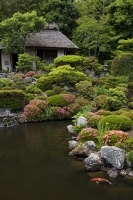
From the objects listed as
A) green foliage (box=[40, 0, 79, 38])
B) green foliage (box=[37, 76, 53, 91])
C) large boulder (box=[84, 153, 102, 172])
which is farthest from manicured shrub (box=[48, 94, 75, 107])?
green foliage (box=[40, 0, 79, 38])

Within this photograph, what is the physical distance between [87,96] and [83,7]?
1880 centimetres

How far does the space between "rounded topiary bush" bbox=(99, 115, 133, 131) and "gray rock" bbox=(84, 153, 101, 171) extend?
2.21 meters

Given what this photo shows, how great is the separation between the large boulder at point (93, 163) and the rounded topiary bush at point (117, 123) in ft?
7.22

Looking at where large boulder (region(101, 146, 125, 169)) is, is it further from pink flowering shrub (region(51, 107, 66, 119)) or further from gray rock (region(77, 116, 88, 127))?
pink flowering shrub (region(51, 107, 66, 119))

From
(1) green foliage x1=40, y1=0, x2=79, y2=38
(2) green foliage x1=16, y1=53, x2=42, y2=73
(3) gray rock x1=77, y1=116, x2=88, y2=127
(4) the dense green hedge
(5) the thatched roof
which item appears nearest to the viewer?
(3) gray rock x1=77, y1=116, x2=88, y2=127

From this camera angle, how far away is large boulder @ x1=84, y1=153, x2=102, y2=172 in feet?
27.1

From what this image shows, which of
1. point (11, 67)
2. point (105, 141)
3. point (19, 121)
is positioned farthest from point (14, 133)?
point (11, 67)

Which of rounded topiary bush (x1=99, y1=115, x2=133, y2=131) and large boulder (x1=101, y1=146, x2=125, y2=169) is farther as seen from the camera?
rounded topiary bush (x1=99, y1=115, x2=133, y2=131)

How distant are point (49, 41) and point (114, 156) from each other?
22254 millimetres

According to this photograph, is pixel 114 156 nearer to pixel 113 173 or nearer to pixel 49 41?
pixel 113 173

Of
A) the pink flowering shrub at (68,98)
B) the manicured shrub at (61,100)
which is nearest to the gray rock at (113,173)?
the manicured shrub at (61,100)

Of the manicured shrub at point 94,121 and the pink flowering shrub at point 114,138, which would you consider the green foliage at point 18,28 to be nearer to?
the manicured shrub at point 94,121

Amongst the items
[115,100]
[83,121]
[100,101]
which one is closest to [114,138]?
[83,121]

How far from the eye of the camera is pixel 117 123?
34.9 ft
